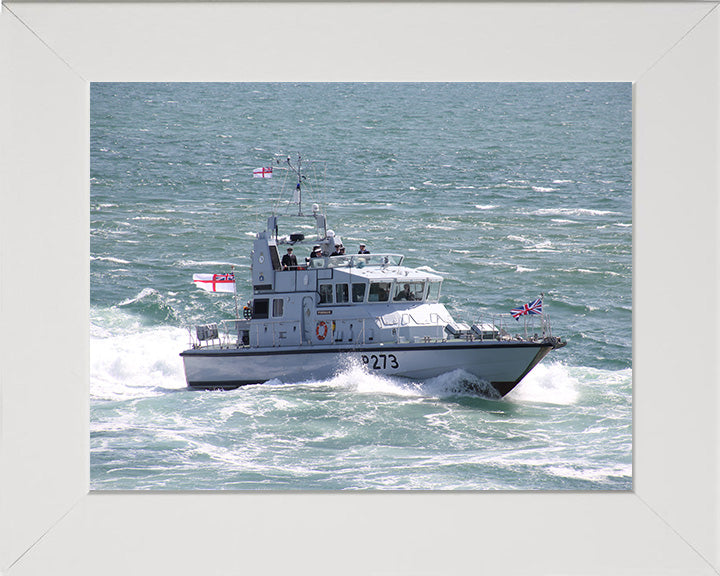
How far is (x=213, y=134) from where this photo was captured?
37094 millimetres

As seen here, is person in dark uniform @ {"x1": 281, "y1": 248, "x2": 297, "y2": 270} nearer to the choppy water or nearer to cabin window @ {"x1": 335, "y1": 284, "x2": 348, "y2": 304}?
cabin window @ {"x1": 335, "y1": 284, "x2": 348, "y2": 304}

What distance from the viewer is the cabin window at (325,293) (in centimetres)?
1371

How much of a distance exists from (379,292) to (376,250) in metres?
8.53

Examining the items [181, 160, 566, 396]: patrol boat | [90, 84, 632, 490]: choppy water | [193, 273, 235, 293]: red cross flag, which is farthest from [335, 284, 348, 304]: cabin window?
[193, 273, 235, 293]: red cross flag

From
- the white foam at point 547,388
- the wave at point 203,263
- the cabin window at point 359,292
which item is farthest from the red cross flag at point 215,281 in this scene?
the wave at point 203,263

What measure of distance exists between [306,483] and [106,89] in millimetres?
39814

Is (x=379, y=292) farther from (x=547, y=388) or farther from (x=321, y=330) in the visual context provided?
(x=547, y=388)

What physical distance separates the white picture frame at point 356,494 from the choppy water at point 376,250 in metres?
2.81

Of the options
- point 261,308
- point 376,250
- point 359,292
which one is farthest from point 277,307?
point 376,250

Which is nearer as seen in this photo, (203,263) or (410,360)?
(410,360)

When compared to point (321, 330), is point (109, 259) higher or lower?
higher

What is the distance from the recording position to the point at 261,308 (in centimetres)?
1427
